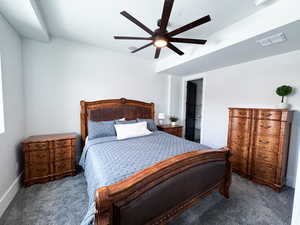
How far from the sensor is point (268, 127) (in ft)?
7.56

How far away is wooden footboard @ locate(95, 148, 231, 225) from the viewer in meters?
0.99

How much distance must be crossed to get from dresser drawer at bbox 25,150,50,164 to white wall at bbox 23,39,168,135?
1.86 feet

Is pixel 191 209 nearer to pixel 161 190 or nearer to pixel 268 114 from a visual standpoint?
pixel 161 190

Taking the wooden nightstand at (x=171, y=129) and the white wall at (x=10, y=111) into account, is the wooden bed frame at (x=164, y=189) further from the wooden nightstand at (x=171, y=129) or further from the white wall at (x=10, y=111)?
the wooden nightstand at (x=171, y=129)

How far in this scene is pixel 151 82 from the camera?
393 cm

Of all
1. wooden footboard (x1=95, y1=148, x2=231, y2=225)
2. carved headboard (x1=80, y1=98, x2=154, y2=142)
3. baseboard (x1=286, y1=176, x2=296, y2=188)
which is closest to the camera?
wooden footboard (x1=95, y1=148, x2=231, y2=225)

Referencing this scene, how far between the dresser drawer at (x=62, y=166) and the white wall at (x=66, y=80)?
0.71m

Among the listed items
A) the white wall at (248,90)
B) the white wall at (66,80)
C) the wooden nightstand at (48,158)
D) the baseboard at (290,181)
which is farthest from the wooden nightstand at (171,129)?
the baseboard at (290,181)

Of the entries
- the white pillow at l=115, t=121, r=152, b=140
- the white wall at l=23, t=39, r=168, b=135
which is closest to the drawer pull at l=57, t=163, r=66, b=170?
the white wall at l=23, t=39, r=168, b=135

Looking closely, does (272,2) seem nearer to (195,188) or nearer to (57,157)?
(195,188)

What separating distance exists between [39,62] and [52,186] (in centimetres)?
226

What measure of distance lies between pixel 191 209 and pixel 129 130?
1649 mm

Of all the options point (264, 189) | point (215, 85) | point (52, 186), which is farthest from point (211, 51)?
point (52, 186)

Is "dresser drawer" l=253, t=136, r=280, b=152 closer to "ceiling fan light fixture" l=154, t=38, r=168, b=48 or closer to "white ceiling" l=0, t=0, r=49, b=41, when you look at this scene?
"ceiling fan light fixture" l=154, t=38, r=168, b=48
